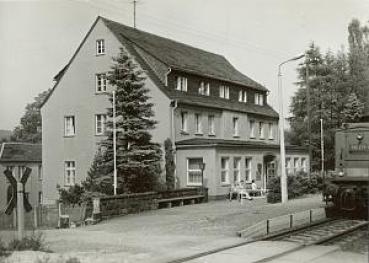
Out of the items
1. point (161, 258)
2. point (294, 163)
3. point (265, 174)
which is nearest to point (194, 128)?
point (265, 174)

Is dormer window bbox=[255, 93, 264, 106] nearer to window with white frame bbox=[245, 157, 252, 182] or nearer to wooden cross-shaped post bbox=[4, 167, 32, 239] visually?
window with white frame bbox=[245, 157, 252, 182]

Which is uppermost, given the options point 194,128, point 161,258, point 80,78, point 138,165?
point 80,78

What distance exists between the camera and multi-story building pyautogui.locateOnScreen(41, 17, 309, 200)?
30828mm

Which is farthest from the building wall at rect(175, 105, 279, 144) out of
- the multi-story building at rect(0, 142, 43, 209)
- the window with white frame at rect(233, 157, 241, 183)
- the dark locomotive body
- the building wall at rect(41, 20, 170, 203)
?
the multi-story building at rect(0, 142, 43, 209)

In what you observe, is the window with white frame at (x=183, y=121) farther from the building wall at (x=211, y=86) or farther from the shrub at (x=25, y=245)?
the shrub at (x=25, y=245)

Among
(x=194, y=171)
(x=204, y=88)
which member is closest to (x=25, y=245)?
(x=194, y=171)

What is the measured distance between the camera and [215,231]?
15.2m

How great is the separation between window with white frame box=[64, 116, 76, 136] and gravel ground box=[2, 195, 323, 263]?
47.8ft

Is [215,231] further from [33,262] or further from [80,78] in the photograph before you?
[80,78]

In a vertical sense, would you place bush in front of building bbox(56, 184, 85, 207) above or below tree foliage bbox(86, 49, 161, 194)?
below

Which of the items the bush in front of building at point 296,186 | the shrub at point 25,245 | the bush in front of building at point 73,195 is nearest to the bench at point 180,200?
the bush in front of building at point 296,186

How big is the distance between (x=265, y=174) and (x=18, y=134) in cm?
4239

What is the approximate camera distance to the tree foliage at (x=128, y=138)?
25812 mm

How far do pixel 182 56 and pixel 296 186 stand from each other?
13.0 metres
